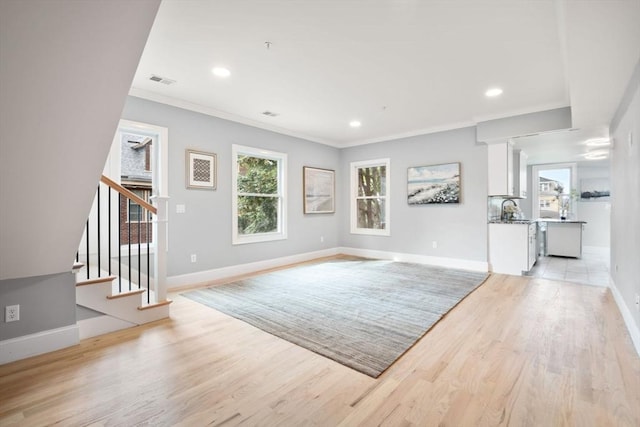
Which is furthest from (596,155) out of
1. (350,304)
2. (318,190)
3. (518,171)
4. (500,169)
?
(350,304)

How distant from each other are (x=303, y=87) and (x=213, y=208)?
2.17 m

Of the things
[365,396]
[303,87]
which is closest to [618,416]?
[365,396]

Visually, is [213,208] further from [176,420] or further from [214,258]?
[176,420]

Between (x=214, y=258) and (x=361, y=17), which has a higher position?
(x=361, y=17)

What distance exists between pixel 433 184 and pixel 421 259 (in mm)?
1413

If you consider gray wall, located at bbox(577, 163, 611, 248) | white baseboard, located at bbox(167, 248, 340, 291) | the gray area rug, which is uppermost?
gray wall, located at bbox(577, 163, 611, 248)

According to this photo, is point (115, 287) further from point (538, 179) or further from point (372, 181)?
point (538, 179)

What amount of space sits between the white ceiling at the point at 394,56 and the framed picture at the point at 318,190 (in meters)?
1.70

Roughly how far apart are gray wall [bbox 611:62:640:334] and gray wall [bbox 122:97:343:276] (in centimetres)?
449

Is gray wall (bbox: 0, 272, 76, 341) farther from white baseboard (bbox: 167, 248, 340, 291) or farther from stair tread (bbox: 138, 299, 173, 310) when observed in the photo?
white baseboard (bbox: 167, 248, 340, 291)

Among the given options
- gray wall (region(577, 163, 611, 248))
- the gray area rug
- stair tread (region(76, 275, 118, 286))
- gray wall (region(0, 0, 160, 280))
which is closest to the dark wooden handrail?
gray wall (region(0, 0, 160, 280))

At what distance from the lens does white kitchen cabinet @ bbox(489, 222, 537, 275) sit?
184 inches

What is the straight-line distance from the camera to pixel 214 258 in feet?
14.8

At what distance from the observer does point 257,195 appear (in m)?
5.24
